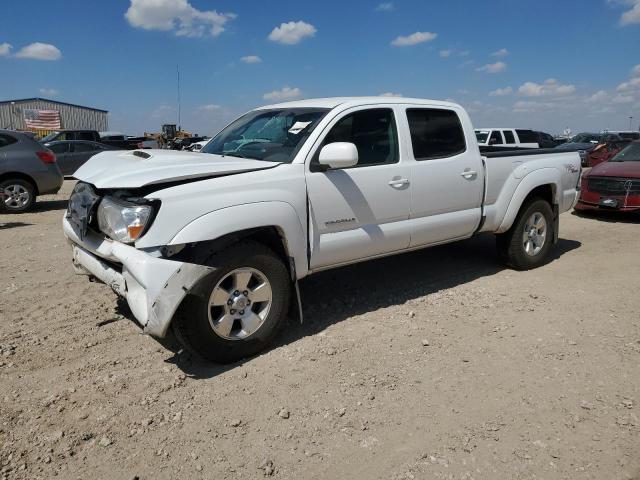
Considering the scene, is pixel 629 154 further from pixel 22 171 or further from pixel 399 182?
pixel 22 171

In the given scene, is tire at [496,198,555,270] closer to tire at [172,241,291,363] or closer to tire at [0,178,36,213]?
tire at [172,241,291,363]

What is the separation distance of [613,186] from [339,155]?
25.4 feet

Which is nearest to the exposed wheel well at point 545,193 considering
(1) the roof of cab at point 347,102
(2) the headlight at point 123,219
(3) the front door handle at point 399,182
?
(1) the roof of cab at point 347,102

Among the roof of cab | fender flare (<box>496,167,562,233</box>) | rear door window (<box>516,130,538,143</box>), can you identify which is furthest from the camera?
rear door window (<box>516,130,538,143</box>)

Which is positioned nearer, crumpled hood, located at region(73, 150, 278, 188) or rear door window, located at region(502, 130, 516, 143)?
crumpled hood, located at region(73, 150, 278, 188)

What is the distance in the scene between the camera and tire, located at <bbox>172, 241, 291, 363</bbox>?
3320 mm

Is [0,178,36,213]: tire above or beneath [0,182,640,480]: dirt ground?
above

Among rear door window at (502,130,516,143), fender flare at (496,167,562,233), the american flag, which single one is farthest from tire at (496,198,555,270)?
the american flag

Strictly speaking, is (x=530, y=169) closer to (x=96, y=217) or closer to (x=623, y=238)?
(x=623, y=238)

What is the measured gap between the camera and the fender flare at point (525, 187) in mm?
5500

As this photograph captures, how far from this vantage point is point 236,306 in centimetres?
353

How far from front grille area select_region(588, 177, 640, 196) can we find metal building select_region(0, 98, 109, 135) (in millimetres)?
40133

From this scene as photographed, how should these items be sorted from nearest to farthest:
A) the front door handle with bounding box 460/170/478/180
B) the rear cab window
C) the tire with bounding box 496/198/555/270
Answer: the rear cab window < the front door handle with bounding box 460/170/478/180 < the tire with bounding box 496/198/555/270

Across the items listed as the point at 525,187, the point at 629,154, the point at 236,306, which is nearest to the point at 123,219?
the point at 236,306
